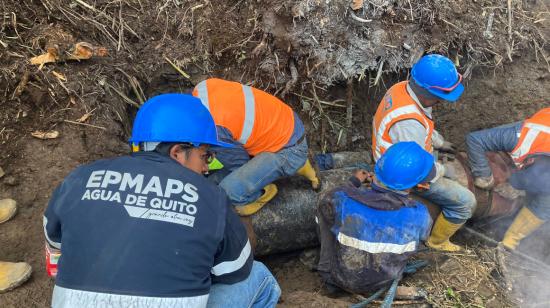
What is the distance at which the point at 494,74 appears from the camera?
5203 mm

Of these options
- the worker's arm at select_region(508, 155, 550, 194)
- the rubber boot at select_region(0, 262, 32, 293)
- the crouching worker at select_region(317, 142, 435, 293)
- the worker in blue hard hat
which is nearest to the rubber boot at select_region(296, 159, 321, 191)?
the worker in blue hard hat

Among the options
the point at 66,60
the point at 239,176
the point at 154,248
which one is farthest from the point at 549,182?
the point at 66,60

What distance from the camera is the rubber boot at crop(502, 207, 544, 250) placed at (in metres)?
4.39

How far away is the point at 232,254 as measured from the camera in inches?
86.9

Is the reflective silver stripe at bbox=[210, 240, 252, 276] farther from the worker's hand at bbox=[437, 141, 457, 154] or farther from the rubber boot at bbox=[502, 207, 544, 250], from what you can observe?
the rubber boot at bbox=[502, 207, 544, 250]

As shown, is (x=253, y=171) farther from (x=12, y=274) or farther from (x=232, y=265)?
(x=12, y=274)

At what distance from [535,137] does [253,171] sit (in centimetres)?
262

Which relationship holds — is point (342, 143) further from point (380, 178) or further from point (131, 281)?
point (131, 281)

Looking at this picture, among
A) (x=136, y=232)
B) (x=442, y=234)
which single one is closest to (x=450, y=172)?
(x=442, y=234)

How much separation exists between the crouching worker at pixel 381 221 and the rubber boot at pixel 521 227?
1763mm

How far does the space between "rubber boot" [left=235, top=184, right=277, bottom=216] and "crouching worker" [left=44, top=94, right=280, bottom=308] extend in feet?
5.02

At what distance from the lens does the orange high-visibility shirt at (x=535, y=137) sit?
13.0ft

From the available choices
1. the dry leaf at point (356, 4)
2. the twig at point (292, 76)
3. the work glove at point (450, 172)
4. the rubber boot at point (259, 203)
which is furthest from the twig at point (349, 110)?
the rubber boot at point (259, 203)

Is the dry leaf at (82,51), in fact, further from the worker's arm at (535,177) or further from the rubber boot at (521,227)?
the rubber boot at (521,227)
